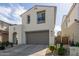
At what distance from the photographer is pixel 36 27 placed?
40.1 ft

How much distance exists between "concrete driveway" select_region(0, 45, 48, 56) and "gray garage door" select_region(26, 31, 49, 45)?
36 cm

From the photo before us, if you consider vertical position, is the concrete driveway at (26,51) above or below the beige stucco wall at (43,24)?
below

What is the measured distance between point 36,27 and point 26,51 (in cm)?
149

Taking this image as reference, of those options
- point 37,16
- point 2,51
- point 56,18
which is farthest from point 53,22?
point 2,51

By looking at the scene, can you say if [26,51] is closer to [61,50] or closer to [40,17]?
[61,50]

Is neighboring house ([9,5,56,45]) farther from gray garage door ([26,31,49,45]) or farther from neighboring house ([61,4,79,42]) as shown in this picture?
neighboring house ([61,4,79,42])

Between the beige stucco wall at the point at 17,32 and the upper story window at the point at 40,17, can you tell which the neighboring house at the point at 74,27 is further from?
the beige stucco wall at the point at 17,32

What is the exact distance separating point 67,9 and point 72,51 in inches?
98.1

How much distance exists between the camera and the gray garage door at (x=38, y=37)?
12.2 m

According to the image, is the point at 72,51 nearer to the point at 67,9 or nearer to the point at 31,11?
the point at 67,9

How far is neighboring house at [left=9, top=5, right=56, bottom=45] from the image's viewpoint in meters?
12.0

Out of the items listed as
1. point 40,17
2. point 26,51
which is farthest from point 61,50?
point 40,17

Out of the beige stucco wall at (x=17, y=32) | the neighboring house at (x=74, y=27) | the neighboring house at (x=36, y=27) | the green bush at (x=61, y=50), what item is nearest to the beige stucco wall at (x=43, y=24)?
the neighboring house at (x=36, y=27)

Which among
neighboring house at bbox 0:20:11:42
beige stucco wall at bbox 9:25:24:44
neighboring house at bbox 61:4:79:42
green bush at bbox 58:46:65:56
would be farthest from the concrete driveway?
neighboring house at bbox 61:4:79:42
